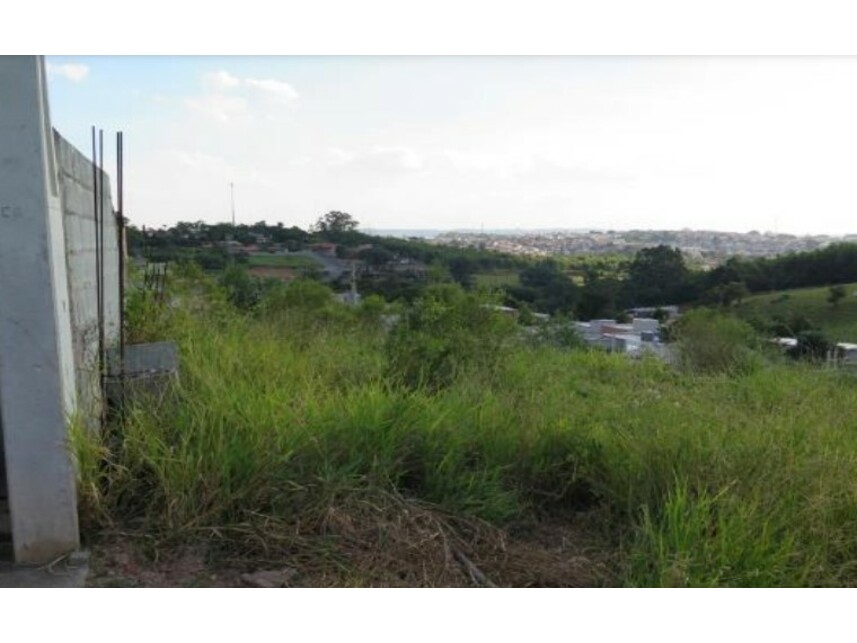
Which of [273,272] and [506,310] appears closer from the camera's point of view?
[506,310]

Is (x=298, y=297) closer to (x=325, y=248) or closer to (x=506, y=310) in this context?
(x=325, y=248)

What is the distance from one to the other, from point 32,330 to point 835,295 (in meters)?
7.85

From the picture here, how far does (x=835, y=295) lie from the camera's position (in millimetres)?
7578

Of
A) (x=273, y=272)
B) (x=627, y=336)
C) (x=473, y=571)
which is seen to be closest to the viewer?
(x=473, y=571)

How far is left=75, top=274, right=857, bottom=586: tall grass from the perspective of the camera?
2.58 meters

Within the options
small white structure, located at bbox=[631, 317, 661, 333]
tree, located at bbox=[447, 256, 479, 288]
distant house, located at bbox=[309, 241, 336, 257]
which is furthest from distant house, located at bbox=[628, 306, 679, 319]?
distant house, located at bbox=[309, 241, 336, 257]

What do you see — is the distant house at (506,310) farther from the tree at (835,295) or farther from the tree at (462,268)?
the tree at (835,295)

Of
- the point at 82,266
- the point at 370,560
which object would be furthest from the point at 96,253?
the point at 370,560

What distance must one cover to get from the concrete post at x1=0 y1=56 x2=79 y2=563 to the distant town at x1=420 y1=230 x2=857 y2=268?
476cm

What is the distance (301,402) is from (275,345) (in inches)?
51.5

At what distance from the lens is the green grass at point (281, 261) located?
7.57 m

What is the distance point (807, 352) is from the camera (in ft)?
20.3

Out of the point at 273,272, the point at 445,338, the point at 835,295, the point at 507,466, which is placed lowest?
the point at 507,466

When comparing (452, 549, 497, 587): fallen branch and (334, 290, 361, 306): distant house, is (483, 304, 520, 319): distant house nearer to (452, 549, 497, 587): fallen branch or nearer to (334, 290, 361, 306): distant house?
(334, 290, 361, 306): distant house
